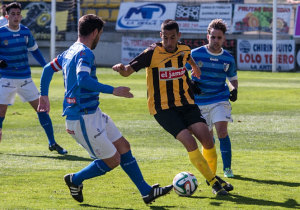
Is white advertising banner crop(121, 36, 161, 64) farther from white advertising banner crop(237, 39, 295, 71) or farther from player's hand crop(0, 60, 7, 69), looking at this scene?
player's hand crop(0, 60, 7, 69)

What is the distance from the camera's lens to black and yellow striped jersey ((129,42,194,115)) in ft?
24.9

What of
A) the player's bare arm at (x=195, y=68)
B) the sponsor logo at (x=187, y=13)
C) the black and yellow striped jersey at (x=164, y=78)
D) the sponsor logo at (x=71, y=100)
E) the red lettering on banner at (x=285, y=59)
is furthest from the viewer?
the sponsor logo at (x=187, y=13)

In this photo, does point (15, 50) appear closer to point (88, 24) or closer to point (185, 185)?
point (88, 24)

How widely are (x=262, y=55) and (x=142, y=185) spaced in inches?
1060

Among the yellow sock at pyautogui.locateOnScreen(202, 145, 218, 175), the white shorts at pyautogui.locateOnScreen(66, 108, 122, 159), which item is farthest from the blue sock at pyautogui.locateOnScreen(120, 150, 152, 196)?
the yellow sock at pyautogui.locateOnScreen(202, 145, 218, 175)

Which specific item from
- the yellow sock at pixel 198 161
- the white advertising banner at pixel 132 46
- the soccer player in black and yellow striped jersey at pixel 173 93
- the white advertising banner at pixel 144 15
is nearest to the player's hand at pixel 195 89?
the soccer player in black and yellow striped jersey at pixel 173 93

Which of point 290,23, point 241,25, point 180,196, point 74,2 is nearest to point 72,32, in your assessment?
point 74,2

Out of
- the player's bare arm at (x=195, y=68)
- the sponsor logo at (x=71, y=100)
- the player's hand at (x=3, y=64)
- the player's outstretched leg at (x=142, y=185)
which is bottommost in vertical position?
the player's outstretched leg at (x=142, y=185)

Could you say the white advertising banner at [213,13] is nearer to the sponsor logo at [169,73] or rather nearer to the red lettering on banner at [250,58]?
the red lettering on banner at [250,58]

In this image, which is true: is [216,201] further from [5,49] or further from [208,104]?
[5,49]

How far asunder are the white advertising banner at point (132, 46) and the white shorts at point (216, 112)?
26994mm

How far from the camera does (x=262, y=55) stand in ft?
109

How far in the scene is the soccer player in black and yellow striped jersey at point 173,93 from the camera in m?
7.46

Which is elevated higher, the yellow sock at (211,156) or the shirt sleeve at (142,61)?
the shirt sleeve at (142,61)
